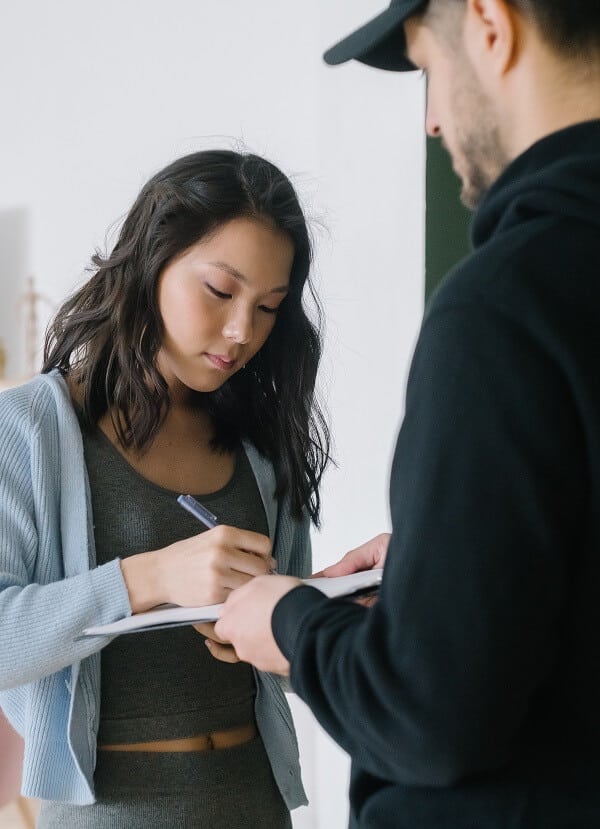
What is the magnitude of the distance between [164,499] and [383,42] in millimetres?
694

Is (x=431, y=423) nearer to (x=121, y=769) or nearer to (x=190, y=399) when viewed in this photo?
(x=121, y=769)

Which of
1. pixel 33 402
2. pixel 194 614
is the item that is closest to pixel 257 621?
pixel 194 614

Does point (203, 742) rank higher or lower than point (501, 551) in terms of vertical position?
lower

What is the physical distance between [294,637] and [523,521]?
22 cm

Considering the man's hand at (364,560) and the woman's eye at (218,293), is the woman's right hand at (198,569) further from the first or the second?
the woman's eye at (218,293)

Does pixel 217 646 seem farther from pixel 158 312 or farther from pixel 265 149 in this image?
pixel 265 149

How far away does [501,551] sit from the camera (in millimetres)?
670

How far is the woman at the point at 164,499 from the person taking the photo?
3.90 ft

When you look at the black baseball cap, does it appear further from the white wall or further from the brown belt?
the white wall

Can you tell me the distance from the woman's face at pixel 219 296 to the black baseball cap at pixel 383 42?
433 mm

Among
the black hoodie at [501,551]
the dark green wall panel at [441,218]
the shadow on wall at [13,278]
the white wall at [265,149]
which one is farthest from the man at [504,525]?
the shadow on wall at [13,278]

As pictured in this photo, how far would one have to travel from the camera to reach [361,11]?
8.51 feet

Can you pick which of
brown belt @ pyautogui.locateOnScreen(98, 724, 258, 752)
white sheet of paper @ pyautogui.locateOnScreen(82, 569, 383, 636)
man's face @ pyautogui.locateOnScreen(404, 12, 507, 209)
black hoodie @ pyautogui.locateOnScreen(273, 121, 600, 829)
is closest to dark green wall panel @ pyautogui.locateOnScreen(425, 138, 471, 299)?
brown belt @ pyautogui.locateOnScreen(98, 724, 258, 752)

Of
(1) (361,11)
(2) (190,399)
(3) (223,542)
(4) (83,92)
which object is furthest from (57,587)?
(4) (83,92)
